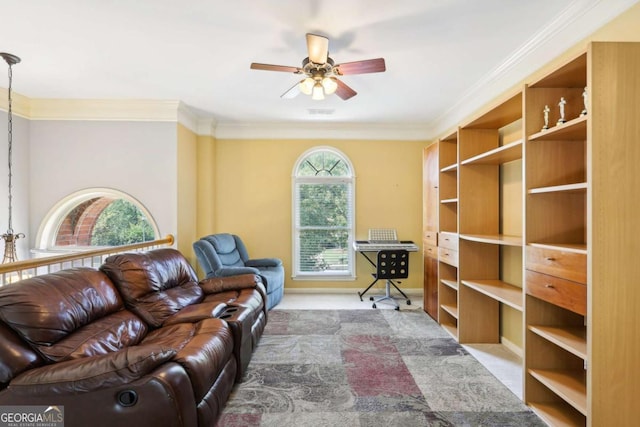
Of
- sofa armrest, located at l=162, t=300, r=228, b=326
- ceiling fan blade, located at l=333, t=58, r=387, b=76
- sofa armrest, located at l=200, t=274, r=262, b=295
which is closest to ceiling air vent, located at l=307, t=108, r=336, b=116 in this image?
ceiling fan blade, located at l=333, t=58, r=387, b=76

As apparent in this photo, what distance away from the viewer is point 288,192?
509cm

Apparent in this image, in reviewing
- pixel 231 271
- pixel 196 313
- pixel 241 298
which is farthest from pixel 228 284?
pixel 196 313

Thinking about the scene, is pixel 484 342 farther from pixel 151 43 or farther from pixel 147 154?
pixel 147 154

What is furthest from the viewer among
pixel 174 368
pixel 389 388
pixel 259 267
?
pixel 259 267

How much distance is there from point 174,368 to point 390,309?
11.0ft

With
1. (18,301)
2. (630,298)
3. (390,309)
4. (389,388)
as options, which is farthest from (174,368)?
(390,309)

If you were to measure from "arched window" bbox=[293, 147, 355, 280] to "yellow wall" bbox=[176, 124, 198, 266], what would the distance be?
5.41 feet

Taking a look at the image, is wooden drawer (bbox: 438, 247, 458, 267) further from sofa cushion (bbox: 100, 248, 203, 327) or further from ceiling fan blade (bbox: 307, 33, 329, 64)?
sofa cushion (bbox: 100, 248, 203, 327)

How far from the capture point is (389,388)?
7.72 ft

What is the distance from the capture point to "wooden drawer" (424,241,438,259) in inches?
151

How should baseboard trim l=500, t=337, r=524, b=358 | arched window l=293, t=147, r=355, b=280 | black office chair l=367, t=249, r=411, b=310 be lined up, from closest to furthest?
baseboard trim l=500, t=337, r=524, b=358 → black office chair l=367, t=249, r=411, b=310 → arched window l=293, t=147, r=355, b=280

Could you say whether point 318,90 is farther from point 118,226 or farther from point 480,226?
point 118,226

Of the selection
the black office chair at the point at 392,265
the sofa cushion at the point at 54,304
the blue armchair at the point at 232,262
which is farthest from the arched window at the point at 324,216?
the sofa cushion at the point at 54,304

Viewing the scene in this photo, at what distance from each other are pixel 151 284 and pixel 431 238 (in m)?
3.24
